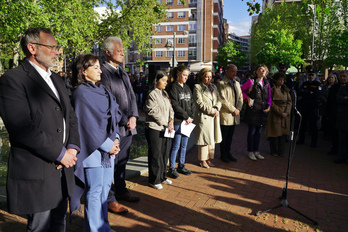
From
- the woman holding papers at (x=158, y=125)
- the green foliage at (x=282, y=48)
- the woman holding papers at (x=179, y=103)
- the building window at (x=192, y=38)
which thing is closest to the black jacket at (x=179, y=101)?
the woman holding papers at (x=179, y=103)

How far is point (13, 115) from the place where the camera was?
1974 millimetres

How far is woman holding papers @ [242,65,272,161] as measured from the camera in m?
6.50

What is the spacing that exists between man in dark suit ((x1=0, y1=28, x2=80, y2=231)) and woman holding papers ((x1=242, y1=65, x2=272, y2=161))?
502cm

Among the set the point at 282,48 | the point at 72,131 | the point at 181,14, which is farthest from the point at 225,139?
the point at 181,14

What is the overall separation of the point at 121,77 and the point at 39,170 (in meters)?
1.90

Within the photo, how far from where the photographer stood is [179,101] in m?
5.07

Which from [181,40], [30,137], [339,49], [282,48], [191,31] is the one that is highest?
[191,31]

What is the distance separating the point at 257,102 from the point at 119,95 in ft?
13.2

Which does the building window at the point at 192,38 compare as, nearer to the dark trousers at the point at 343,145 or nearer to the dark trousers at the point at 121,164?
the dark trousers at the point at 343,145

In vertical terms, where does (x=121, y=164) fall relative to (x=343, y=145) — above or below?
Result: above

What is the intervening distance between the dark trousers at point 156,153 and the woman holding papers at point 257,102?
276cm

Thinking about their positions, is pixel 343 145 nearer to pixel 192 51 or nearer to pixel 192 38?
pixel 192 51

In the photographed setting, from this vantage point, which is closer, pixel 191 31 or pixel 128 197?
pixel 128 197

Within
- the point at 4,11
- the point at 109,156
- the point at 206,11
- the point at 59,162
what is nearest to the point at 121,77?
the point at 109,156
